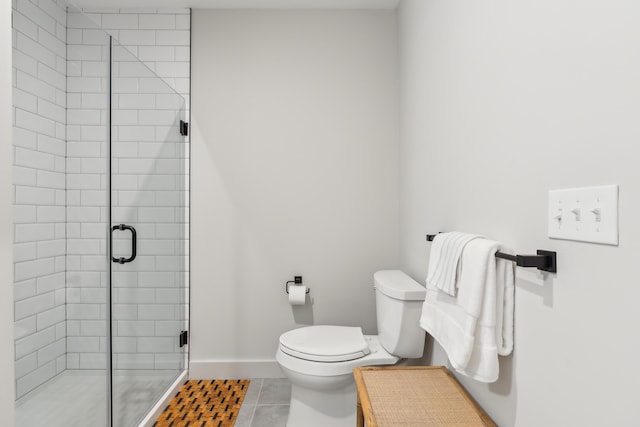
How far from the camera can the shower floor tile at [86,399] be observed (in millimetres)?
1236

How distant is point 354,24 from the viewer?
7.98 ft

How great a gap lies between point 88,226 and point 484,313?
148 centimetres

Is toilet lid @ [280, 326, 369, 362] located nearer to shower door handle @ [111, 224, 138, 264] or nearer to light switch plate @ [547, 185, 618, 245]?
shower door handle @ [111, 224, 138, 264]

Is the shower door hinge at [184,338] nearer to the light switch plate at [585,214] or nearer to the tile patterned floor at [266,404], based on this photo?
the tile patterned floor at [266,404]

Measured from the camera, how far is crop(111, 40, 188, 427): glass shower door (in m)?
1.71

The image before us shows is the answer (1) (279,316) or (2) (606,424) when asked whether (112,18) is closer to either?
(1) (279,316)

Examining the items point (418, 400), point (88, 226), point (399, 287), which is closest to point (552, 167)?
point (418, 400)

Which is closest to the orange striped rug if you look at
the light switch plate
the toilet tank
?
the toilet tank

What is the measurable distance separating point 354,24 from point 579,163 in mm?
2061

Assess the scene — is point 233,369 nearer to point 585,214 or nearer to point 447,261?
point 447,261

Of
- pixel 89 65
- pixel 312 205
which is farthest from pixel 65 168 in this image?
pixel 312 205

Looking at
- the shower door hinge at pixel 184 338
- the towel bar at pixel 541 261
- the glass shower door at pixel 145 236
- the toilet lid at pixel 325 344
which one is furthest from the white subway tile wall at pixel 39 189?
the towel bar at pixel 541 261

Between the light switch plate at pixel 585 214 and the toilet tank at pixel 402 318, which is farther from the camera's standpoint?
the toilet tank at pixel 402 318

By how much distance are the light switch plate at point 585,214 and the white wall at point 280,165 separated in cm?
162
